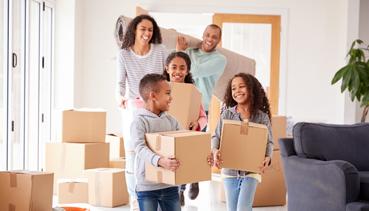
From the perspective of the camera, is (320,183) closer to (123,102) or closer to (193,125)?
(193,125)

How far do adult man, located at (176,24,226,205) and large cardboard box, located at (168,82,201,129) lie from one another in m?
0.79

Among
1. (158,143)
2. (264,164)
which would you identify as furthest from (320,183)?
(158,143)

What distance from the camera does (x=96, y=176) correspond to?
15.6 feet

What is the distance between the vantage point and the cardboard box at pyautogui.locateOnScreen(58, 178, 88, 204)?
475 centimetres

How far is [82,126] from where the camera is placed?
16.8 feet

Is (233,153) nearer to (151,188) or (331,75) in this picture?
(151,188)

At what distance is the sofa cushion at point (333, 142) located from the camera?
13.2ft

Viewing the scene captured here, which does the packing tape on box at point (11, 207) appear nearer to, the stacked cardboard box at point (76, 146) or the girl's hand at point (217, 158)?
the girl's hand at point (217, 158)

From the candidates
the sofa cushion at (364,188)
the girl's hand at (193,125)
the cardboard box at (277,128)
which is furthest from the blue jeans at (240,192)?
the cardboard box at (277,128)

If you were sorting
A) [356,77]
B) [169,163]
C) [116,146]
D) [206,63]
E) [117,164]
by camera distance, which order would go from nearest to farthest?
[169,163]
[206,63]
[117,164]
[116,146]
[356,77]

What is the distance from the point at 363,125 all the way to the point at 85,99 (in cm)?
372

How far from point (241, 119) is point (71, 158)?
7.49ft

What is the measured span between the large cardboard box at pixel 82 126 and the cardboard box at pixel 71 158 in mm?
81

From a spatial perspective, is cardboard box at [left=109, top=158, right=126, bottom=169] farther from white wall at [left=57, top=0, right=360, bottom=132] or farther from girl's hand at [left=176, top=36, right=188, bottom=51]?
white wall at [left=57, top=0, right=360, bottom=132]
